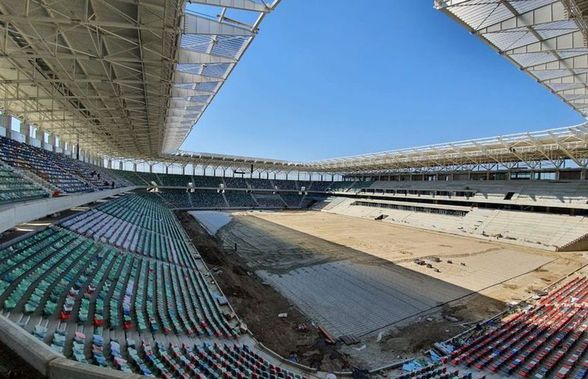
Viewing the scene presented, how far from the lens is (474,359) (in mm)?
10664

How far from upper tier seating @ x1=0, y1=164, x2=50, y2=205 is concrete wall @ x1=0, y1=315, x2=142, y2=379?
921cm

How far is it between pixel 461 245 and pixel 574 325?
68.7ft

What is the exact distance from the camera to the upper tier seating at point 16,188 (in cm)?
1128

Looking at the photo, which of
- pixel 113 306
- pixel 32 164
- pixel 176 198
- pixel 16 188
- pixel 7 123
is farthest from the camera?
pixel 176 198

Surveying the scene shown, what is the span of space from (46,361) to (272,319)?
40.7ft

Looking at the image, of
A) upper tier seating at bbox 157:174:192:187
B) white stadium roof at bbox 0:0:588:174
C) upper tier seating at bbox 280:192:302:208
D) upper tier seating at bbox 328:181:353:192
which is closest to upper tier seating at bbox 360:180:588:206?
upper tier seating at bbox 328:181:353:192

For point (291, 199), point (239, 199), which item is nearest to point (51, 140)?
point (239, 199)

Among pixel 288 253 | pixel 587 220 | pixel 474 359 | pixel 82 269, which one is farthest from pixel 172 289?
pixel 587 220

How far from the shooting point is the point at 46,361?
3002mm

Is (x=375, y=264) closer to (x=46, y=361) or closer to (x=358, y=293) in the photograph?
(x=358, y=293)

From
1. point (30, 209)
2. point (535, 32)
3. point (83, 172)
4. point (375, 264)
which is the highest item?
point (535, 32)

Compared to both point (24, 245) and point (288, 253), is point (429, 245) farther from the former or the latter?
point (24, 245)

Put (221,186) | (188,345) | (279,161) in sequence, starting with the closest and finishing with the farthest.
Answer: (188,345)
(279,161)
(221,186)

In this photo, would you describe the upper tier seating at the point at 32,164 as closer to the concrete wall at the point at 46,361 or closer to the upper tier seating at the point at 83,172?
the upper tier seating at the point at 83,172
